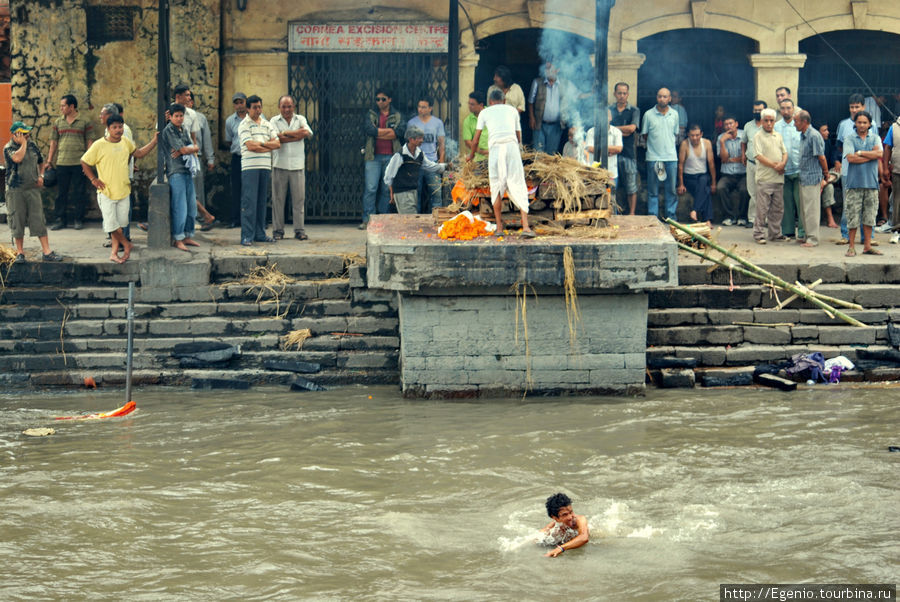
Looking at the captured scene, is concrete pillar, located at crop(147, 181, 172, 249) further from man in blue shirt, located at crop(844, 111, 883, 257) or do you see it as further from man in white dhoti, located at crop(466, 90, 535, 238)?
man in blue shirt, located at crop(844, 111, 883, 257)

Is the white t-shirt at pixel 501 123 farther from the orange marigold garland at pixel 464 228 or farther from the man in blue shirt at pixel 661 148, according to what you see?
the man in blue shirt at pixel 661 148

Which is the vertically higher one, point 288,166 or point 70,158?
point 70,158

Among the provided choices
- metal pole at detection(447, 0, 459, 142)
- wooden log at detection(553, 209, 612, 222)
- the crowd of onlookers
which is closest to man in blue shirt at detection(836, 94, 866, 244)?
the crowd of onlookers

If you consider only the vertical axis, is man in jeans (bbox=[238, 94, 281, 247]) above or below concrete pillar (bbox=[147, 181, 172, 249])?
above

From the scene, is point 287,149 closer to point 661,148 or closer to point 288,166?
point 288,166

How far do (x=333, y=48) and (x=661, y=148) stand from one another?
4.44 m

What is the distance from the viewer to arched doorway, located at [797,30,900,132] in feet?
54.8

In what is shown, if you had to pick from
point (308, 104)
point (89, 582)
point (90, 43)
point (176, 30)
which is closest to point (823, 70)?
point (308, 104)

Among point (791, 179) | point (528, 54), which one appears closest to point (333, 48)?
point (528, 54)

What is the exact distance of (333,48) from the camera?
51.5ft

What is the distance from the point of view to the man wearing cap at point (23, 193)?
40.7 feet

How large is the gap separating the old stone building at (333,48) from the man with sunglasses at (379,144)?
1.01 m

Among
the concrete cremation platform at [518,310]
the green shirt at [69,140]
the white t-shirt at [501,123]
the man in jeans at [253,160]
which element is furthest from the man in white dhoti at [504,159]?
the green shirt at [69,140]

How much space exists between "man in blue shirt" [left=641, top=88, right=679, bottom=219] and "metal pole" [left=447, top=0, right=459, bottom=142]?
240cm
